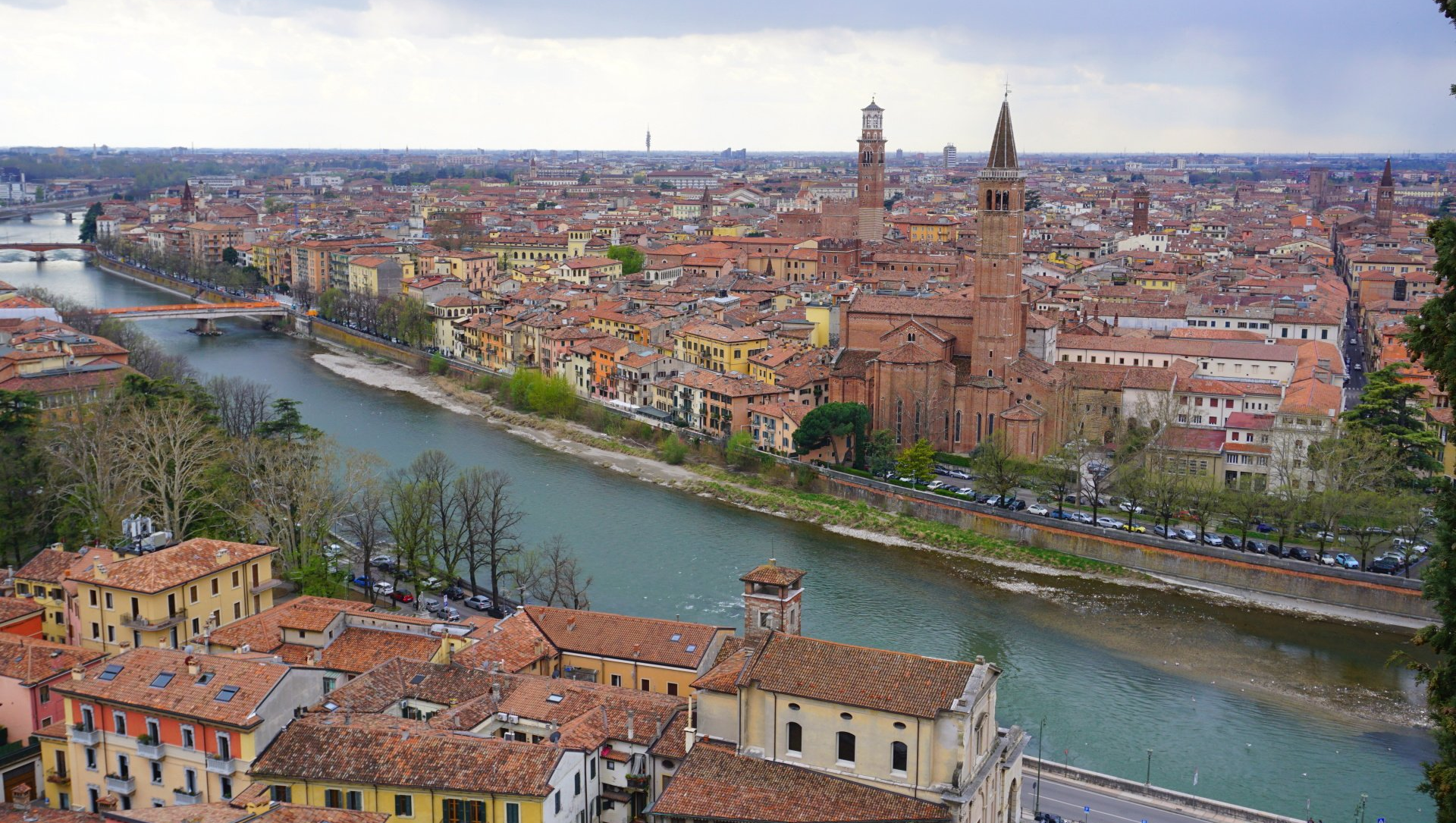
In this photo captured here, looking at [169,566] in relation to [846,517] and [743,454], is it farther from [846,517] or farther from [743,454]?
[743,454]

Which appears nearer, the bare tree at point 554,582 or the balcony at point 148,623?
the balcony at point 148,623

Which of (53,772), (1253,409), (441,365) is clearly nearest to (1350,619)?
(1253,409)

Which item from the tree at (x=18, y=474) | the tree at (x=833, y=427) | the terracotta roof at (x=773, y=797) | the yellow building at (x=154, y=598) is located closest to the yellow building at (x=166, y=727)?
the yellow building at (x=154, y=598)

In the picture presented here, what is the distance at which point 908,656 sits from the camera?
10.7 metres

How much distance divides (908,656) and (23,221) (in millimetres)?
96088

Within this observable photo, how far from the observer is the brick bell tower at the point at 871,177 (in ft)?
164

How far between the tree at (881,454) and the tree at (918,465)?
205 millimetres

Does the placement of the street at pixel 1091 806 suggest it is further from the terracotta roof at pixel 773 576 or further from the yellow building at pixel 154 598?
the yellow building at pixel 154 598

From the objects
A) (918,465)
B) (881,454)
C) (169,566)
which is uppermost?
(169,566)

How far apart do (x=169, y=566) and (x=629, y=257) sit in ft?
125

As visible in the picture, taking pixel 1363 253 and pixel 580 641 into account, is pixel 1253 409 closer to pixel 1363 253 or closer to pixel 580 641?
pixel 580 641

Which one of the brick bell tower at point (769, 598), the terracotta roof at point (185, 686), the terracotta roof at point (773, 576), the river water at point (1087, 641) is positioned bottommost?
the river water at point (1087, 641)

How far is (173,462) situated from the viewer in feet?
66.0

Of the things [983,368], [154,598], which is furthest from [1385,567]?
[154,598]
